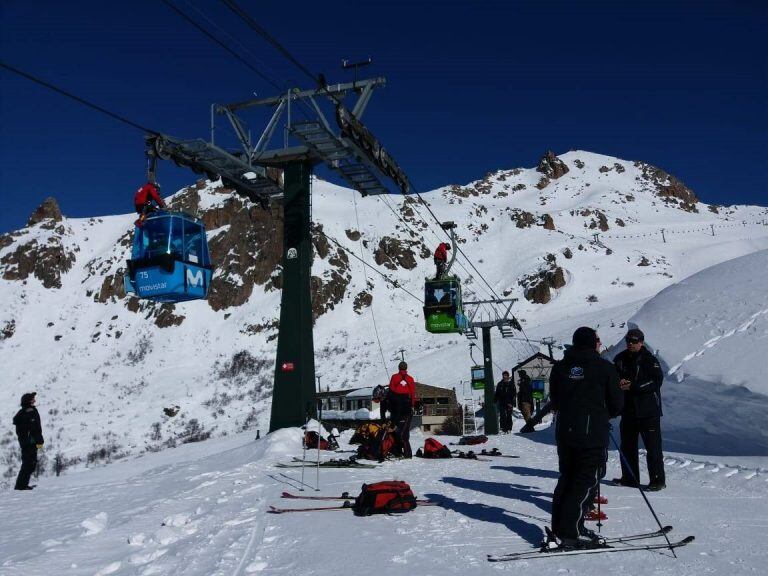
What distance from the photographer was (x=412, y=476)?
946cm

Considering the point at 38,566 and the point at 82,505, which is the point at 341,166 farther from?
the point at 38,566

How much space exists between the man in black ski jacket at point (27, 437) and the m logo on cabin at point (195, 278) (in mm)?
3925

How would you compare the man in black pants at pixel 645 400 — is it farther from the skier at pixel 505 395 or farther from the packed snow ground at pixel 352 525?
the skier at pixel 505 395

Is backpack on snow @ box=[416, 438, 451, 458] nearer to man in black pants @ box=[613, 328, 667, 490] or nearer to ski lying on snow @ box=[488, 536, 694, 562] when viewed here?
man in black pants @ box=[613, 328, 667, 490]

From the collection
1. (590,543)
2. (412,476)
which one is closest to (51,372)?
(412,476)

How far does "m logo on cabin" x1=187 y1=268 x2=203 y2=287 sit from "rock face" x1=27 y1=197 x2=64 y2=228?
322ft

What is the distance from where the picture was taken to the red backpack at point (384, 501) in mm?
6496

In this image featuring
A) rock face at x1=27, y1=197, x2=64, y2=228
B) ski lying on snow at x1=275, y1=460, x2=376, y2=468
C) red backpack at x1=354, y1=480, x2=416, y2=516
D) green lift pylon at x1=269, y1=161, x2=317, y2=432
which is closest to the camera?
red backpack at x1=354, y1=480, x2=416, y2=516

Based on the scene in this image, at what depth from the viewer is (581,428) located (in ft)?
15.8

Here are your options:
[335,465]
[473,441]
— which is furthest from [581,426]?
[473,441]

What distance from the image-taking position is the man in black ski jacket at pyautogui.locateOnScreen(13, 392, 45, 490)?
1093 cm

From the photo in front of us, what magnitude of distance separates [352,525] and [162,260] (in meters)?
5.77

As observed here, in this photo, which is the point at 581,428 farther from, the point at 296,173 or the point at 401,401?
the point at 296,173

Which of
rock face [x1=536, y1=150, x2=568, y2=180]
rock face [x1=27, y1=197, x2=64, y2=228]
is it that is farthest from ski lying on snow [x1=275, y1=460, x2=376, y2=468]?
rock face [x1=536, y1=150, x2=568, y2=180]
